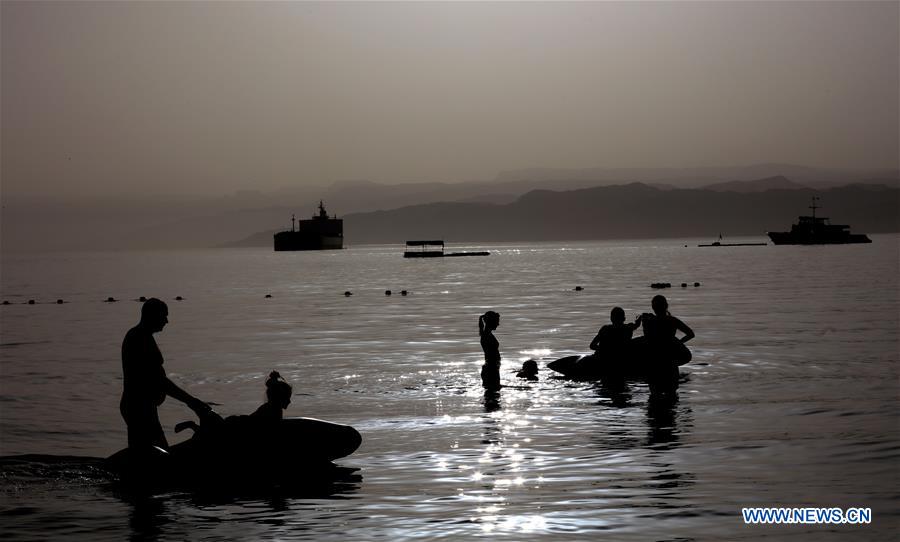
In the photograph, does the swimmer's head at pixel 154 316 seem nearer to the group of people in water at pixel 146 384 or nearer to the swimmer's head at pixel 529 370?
the group of people in water at pixel 146 384

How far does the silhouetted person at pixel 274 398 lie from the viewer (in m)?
13.5

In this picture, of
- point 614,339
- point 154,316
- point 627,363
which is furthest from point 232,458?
point 614,339

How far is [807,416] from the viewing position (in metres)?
18.4

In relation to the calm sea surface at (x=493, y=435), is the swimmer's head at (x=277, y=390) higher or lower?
higher

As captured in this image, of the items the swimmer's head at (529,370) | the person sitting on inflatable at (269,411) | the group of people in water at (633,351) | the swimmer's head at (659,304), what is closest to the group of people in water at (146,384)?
the person sitting on inflatable at (269,411)

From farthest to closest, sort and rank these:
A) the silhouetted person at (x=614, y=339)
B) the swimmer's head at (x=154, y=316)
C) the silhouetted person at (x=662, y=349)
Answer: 1. the silhouetted person at (x=614, y=339)
2. the silhouetted person at (x=662, y=349)
3. the swimmer's head at (x=154, y=316)

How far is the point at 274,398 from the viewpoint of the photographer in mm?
13633

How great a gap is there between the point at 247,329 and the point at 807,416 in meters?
30.1

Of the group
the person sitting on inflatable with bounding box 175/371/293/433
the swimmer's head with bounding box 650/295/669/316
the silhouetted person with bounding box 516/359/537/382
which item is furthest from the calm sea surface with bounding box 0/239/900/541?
the swimmer's head with bounding box 650/295/669/316

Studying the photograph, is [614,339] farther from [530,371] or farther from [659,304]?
[659,304]

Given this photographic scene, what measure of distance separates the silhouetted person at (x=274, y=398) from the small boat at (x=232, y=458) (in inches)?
→ 4.4

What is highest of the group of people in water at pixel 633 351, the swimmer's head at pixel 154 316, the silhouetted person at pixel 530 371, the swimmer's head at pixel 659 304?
the swimmer's head at pixel 154 316

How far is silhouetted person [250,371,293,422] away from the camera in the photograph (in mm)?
13531

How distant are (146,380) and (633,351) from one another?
13273 millimetres
